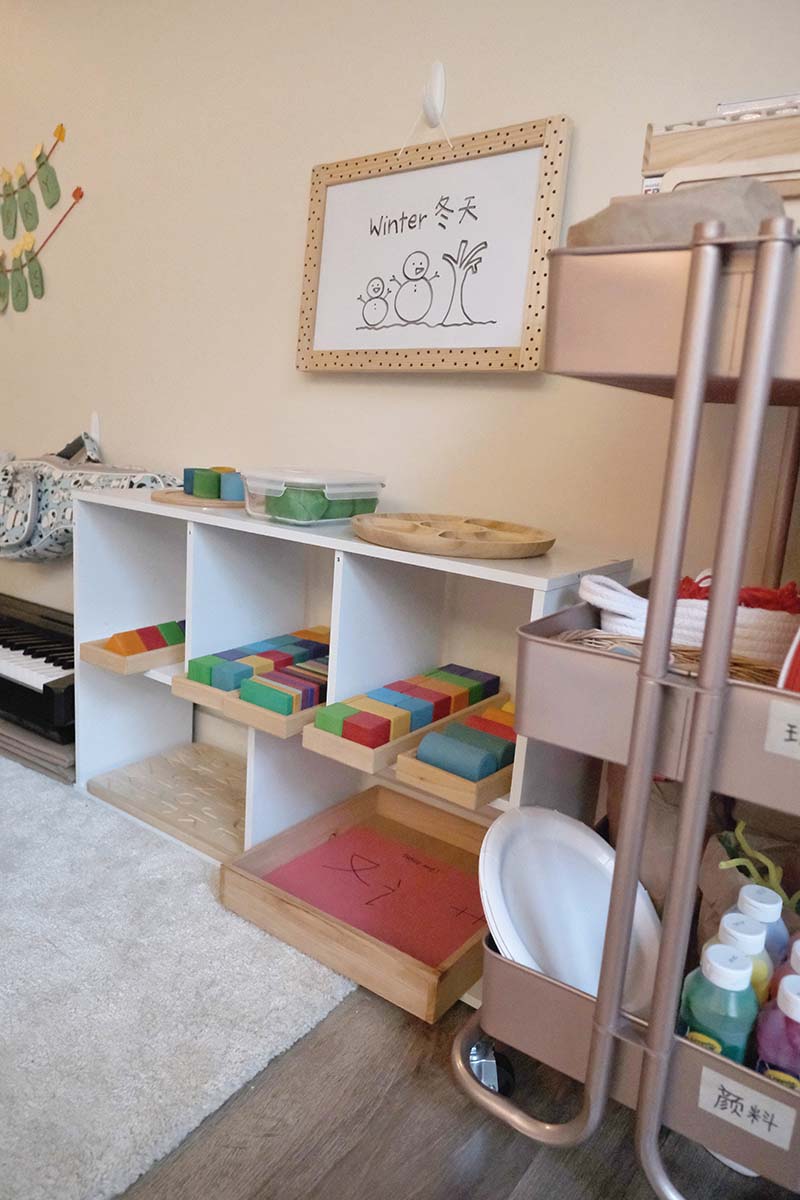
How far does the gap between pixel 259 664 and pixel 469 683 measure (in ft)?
1.14

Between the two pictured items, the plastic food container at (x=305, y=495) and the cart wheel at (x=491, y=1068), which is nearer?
the cart wheel at (x=491, y=1068)

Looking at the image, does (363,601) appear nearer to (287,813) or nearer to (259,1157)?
(287,813)

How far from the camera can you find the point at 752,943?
743 millimetres

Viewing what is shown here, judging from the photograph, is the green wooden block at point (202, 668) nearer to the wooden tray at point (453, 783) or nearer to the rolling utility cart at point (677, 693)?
the wooden tray at point (453, 783)

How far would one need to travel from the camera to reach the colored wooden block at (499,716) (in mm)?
1222

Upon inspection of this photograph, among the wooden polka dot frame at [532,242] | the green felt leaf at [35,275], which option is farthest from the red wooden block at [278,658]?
the green felt leaf at [35,275]

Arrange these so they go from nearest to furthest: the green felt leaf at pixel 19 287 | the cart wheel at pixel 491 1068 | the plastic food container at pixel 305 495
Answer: the cart wheel at pixel 491 1068 < the plastic food container at pixel 305 495 < the green felt leaf at pixel 19 287

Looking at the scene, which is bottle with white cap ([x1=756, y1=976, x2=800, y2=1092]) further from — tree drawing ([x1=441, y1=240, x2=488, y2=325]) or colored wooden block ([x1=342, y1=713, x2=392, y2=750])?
tree drawing ([x1=441, y1=240, x2=488, y2=325])

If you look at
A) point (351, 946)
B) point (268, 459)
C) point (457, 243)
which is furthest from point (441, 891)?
point (457, 243)

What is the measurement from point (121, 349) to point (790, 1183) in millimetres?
1866

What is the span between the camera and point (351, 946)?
1.12m

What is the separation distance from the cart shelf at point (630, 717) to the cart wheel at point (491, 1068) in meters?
0.45

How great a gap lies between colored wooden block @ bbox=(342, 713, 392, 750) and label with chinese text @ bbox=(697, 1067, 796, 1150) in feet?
1.82

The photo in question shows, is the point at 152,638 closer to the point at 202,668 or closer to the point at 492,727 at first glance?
the point at 202,668
